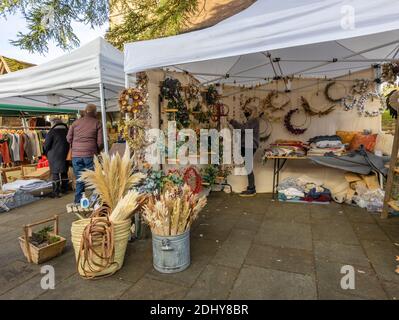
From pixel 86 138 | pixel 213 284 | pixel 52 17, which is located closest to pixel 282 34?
pixel 213 284

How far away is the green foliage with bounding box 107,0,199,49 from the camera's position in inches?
216

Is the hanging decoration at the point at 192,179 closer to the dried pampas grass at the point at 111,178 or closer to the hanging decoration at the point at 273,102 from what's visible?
the dried pampas grass at the point at 111,178

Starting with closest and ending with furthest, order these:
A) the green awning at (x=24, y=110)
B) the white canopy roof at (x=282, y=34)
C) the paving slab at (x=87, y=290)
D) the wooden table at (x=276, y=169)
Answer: the white canopy roof at (x=282, y=34)
the paving slab at (x=87, y=290)
the wooden table at (x=276, y=169)
the green awning at (x=24, y=110)

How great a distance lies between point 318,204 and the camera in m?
3.97

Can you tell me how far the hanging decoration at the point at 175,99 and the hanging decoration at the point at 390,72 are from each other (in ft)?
9.47

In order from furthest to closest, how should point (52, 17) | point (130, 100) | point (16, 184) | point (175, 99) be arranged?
1. point (52, 17)
2. point (16, 184)
3. point (175, 99)
4. point (130, 100)

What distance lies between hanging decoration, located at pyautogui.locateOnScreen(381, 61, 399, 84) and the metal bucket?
3.60 metres

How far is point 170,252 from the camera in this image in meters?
2.15

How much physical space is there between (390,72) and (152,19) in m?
4.91

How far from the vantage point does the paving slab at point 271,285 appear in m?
1.85

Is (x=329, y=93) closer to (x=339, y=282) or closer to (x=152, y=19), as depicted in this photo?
(x=339, y=282)

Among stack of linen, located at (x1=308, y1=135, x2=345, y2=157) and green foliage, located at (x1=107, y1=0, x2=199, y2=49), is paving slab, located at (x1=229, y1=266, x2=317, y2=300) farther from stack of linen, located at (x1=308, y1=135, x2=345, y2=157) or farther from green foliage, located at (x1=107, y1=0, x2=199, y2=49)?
green foliage, located at (x1=107, y1=0, x2=199, y2=49)

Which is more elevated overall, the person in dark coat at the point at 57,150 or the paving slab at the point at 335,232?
the person in dark coat at the point at 57,150

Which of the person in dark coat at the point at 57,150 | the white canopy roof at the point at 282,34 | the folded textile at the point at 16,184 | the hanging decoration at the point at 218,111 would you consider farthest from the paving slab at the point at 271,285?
the folded textile at the point at 16,184
